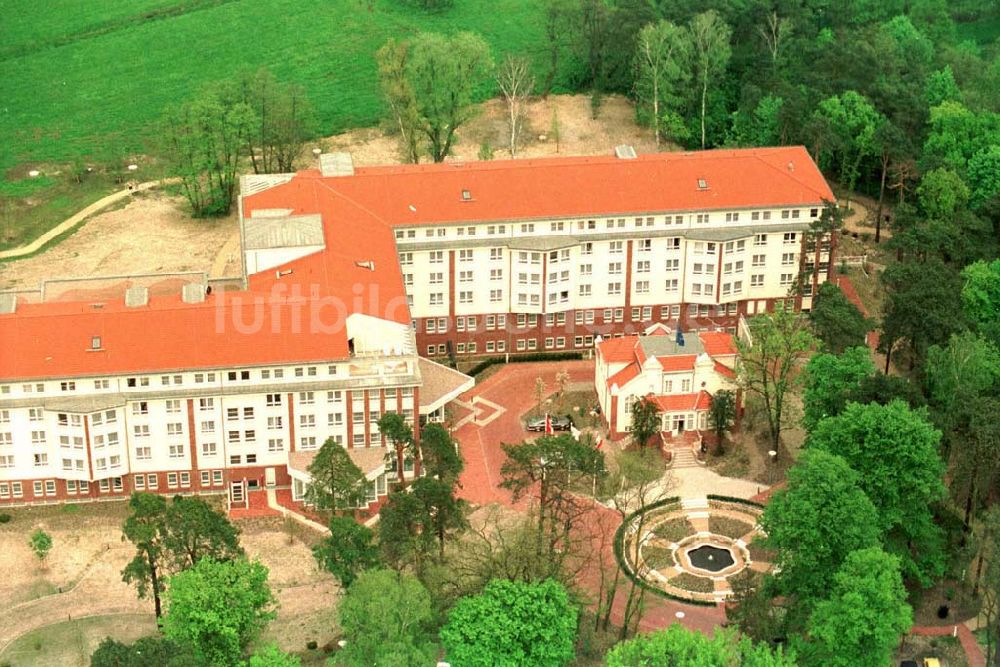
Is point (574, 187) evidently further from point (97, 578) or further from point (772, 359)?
point (97, 578)

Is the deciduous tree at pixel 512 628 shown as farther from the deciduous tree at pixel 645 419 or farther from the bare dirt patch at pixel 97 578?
the deciduous tree at pixel 645 419

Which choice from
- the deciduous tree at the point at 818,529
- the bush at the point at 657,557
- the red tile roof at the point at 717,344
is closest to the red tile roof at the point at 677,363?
the red tile roof at the point at 717,344

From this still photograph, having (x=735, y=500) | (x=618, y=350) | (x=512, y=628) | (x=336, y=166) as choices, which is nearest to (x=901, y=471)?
(x=735, y=500)

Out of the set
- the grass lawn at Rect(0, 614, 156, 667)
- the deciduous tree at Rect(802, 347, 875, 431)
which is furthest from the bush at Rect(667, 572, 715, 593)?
the grass lawn at Rect(0, 614, 156, 667)

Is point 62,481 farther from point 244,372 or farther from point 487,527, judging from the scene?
point 487,527

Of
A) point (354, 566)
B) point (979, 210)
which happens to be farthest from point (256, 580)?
point (979, 210)

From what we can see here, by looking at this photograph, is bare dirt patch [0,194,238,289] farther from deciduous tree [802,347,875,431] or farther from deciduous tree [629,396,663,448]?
deciduous tree [802,347,875,431]

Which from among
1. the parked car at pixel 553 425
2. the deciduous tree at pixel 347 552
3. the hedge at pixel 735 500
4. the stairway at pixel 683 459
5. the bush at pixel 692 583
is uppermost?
the deciduous tree at pixel 347 552
